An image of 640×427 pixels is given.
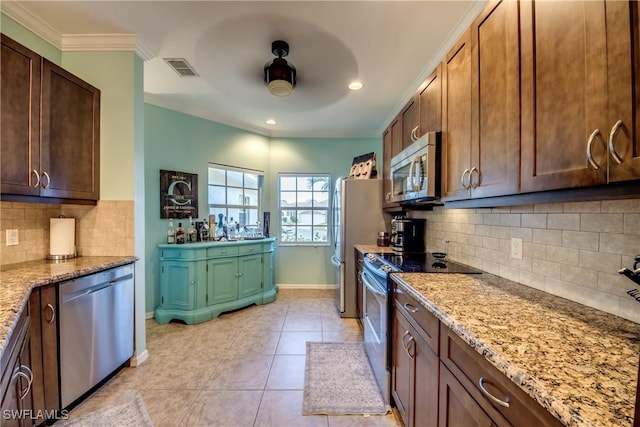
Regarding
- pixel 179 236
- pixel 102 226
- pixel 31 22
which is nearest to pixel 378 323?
pixel 102 226

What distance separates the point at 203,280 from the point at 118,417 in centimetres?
161

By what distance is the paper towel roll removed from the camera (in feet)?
6.65

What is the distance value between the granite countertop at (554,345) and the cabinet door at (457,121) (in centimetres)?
59

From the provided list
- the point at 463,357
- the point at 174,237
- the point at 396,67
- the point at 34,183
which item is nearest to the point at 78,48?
A: the point at 34,183

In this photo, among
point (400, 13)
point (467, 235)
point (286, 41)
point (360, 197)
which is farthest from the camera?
point (360, 197)

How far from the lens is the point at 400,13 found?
1.86 meters

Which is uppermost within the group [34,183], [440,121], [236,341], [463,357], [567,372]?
[440,121]

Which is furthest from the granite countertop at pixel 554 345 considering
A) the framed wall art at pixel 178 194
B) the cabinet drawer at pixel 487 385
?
the framed wall art at pixel 178 194

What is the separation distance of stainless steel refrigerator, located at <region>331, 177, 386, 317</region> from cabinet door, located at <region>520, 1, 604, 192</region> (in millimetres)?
2246

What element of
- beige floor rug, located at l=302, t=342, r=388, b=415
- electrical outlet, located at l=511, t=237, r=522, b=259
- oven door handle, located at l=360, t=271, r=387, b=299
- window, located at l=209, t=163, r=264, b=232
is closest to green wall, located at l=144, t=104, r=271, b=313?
window, located at l=209, t=163, r=264, b=232

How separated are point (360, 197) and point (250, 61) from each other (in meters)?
1.86

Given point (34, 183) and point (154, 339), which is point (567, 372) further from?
point (154, 339)

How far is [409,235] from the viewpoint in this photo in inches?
105

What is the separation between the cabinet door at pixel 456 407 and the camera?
851 mm
